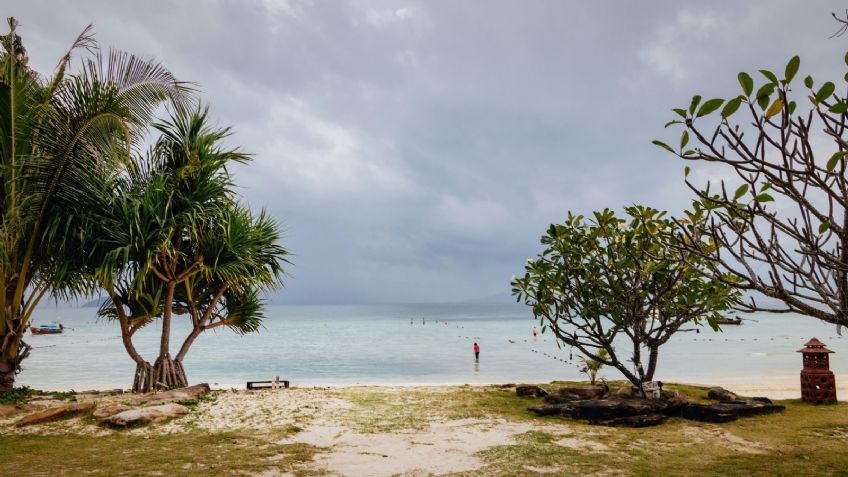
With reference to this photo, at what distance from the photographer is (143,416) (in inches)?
329

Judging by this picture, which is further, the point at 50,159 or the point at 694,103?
the point at 50,159

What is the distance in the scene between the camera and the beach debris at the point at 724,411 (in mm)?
9125

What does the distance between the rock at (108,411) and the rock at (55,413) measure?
0.20 metres

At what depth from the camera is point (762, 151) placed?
382cm

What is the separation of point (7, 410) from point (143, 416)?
2673 millimetres

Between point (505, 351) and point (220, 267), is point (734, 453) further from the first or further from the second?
point (505, 351)

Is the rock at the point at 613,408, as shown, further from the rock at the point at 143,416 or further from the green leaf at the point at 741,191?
the rock at the point at 143,416

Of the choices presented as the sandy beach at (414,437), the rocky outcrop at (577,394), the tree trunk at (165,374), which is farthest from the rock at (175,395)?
the rocky outcrop at (577,394)

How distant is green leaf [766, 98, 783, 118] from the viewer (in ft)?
11.4

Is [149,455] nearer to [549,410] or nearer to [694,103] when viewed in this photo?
[549,410]

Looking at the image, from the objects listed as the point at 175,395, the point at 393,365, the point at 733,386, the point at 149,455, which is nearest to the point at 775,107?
the point at 149,455

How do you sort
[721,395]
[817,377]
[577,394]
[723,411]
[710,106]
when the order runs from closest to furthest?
[710,106], [723,411], [817,377], [577,394], [721,395]

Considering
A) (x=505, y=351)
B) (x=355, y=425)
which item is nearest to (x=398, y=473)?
(x=355, y=425)

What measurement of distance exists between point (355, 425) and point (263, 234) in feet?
19.8
